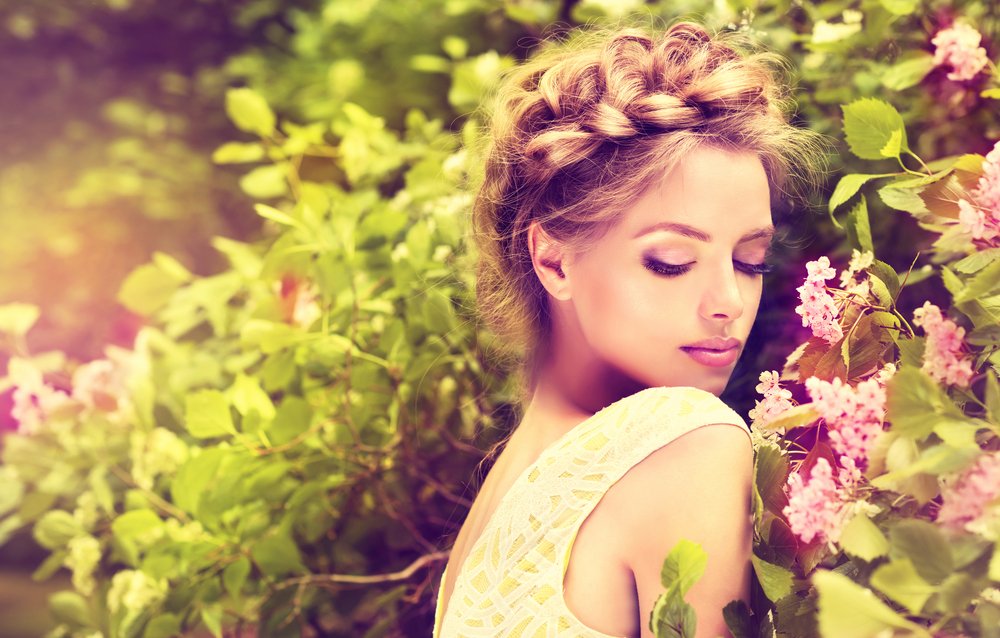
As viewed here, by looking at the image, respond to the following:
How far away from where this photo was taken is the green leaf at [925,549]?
0.90m

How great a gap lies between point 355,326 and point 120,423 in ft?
2.49

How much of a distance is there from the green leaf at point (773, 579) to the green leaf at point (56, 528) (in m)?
1.73

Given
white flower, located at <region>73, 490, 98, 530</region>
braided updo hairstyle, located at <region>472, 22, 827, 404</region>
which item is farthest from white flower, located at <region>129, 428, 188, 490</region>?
braided updo hairstyle, located at <region>472, 22, 827, 404</region>

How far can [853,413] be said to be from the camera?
1.10 m

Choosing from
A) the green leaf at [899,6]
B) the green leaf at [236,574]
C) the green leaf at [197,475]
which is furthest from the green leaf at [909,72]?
the green leaf at [236,574]

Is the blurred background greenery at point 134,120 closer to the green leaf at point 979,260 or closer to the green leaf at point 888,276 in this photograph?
the green leaf at point 888,276

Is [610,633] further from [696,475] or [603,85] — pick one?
[603,85]

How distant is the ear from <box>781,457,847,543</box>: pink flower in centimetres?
60

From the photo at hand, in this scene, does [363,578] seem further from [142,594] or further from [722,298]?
[722,298]

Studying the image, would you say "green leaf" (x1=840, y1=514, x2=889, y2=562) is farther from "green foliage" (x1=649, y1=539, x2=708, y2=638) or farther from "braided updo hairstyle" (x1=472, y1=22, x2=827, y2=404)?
"braided updo hairstyle" (x1=472, y1=22, x2=827, y2=404)

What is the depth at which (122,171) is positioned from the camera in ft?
20.5

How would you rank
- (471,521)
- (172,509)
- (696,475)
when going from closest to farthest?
1. (696,475)
2. (471,521)
3. (172,509)

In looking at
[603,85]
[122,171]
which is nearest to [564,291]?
[603,85]

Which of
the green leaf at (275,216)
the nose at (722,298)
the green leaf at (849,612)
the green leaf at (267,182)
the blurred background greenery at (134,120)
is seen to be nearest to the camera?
the green leaf at (849,612)
